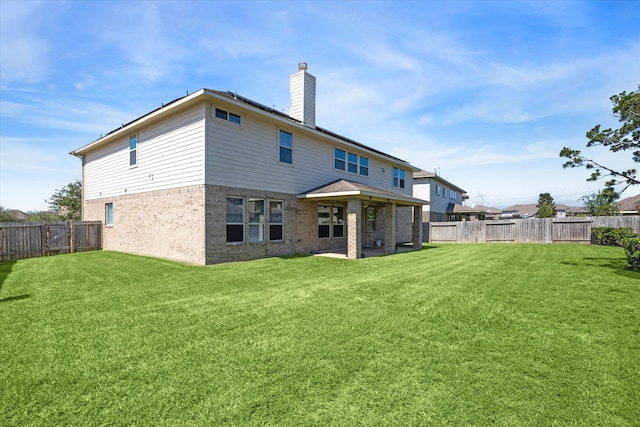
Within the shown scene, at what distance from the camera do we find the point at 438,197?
35.5 m

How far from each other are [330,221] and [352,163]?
410 cm

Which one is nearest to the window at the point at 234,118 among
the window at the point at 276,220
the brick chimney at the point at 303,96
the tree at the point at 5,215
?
the window at the point at 276,220

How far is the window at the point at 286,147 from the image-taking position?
45.9ft

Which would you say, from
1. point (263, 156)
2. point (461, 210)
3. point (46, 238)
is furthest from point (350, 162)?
point (461, 210)

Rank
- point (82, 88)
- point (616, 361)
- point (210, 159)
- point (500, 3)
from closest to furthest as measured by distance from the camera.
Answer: point (616, 361) < point (500, 3) < point (210, 159) < point (82, 88)

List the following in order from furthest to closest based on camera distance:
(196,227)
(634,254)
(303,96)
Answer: (303,96)
(196,227)
(634,254)

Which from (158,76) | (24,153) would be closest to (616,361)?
(158,76)

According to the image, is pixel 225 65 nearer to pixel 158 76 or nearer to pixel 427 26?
pixel 158 76

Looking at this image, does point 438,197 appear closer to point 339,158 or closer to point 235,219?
point 339,158

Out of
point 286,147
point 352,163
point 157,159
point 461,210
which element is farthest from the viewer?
point 461,210

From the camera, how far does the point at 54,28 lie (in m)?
9.67

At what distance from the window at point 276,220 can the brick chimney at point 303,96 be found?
4.70 metres

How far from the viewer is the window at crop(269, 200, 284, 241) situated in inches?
533

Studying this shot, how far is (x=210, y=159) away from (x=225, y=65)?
396 centimetres
